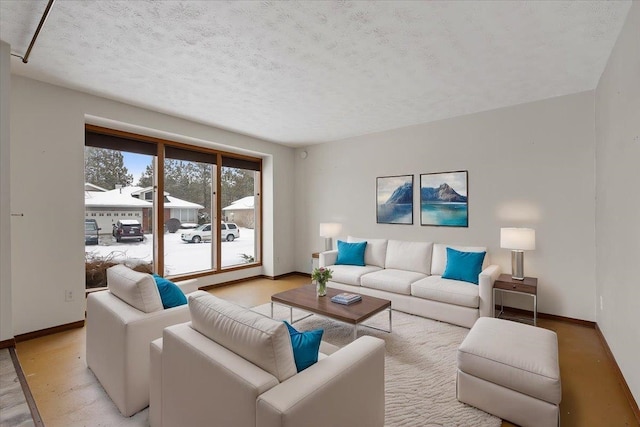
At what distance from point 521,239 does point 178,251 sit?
4.88m

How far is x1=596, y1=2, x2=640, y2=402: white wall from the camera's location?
6.63ft

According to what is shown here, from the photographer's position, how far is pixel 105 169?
4.07m

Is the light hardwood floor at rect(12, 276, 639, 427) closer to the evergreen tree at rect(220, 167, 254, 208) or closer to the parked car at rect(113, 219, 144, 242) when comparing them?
the parked car at rect(113, 219, 144, 242)

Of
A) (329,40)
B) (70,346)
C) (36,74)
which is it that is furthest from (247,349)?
(36,74)

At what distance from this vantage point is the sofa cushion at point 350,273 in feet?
14.1

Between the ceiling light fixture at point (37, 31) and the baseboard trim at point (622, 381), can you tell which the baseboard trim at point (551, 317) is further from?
the ceiling light fixture at point (37, 31)

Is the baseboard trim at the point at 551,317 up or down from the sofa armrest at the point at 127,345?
down

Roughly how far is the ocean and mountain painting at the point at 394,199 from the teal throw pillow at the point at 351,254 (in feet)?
2.16

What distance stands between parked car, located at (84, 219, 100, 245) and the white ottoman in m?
4.47

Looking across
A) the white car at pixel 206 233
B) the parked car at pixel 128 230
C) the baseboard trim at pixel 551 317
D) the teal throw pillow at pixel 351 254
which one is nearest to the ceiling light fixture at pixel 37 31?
the parked car at pixel 128 230

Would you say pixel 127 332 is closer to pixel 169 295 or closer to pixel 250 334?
pixel 169 295

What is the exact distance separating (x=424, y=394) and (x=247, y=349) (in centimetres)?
158

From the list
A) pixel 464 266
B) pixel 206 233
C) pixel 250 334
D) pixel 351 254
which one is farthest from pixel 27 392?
pixel 464 266

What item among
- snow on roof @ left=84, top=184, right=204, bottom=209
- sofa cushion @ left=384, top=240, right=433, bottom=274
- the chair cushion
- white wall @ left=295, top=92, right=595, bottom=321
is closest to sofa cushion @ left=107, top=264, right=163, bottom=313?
the chair cushion
